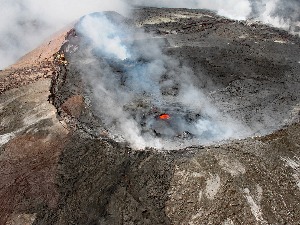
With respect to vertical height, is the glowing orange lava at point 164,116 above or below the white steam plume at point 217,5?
above

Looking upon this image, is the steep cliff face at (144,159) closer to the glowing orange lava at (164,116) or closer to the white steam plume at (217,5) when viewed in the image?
the glowing orange lava at (164,116)

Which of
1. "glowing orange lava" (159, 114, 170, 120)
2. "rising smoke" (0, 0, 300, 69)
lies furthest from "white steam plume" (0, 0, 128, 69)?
"glowing orange lava" (159, 114, 170, 120)

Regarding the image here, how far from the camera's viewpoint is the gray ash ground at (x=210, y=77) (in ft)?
48.1

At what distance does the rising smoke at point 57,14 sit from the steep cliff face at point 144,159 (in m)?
4.94

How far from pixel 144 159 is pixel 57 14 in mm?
16940

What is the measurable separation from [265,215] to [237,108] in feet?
19.1

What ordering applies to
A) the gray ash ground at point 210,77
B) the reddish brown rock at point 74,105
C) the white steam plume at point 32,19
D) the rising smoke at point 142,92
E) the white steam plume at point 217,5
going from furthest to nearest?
the white steam plume at point 217,5, the white steam plume at point 32,19, the reddish brown rock at point 74,105, the gray ash ground at point 210,77, the rising smoke at point 142,92

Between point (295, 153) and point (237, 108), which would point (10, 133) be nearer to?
point (237, 108)

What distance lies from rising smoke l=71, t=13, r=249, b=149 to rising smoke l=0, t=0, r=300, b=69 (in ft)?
11.2

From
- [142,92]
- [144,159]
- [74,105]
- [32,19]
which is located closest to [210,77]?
[142,92]

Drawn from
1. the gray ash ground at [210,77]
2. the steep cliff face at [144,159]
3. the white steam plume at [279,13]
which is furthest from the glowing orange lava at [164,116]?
the white steam plume at [279,13]

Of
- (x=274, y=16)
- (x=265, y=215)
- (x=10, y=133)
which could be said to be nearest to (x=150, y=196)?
Result: (x=265, y=215)

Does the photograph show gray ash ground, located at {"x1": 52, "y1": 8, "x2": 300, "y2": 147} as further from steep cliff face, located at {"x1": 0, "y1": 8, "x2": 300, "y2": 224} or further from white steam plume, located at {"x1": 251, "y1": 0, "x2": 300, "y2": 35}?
white steam plume, located at {"x1": 251, "y1": 0, "x2": 300, "y2": 35}

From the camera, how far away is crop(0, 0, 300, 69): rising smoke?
913 inches
